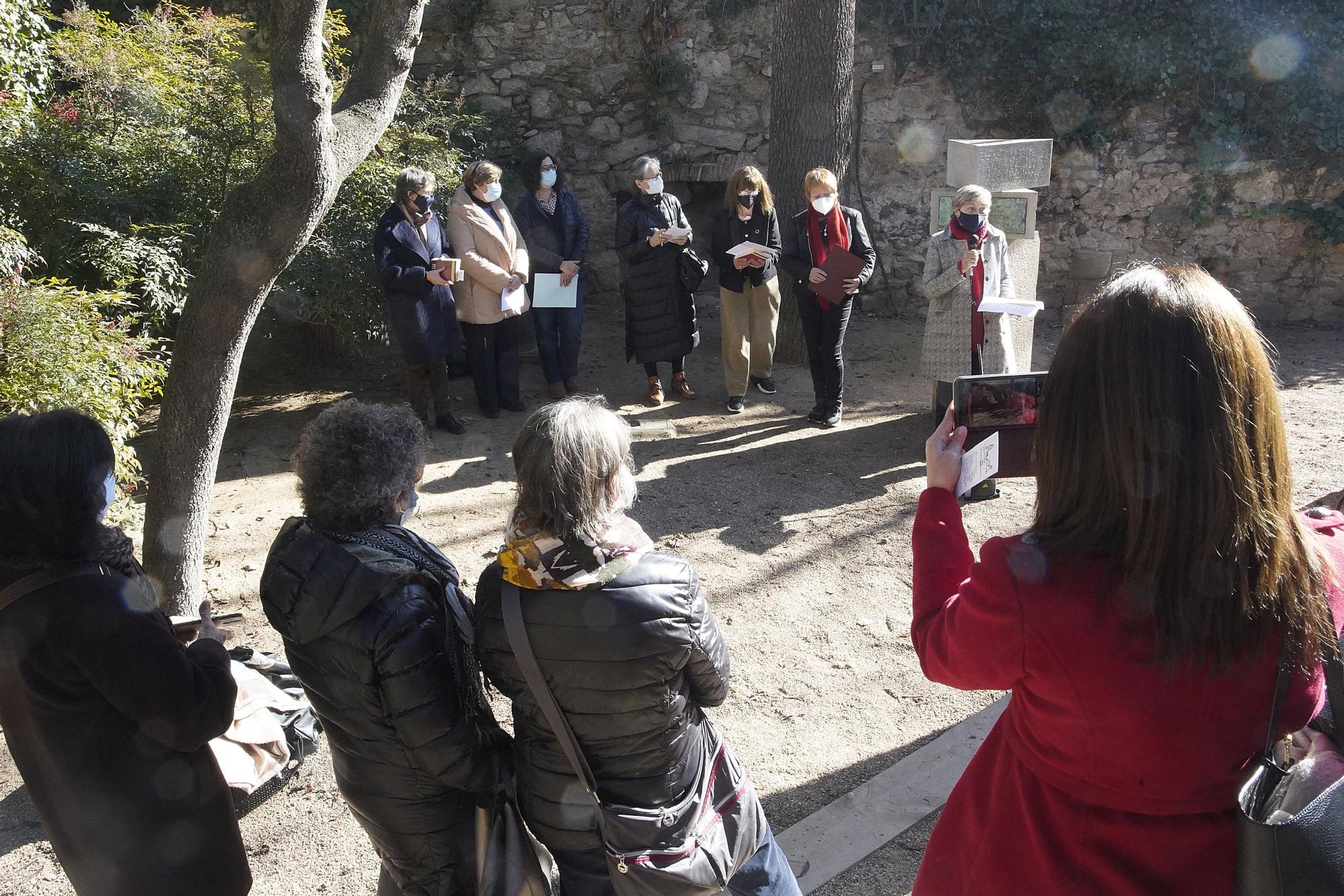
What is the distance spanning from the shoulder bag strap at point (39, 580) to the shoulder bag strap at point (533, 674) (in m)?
0.83

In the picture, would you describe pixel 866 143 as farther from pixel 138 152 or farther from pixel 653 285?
pixel 138 152

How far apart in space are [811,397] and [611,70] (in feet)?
14.5

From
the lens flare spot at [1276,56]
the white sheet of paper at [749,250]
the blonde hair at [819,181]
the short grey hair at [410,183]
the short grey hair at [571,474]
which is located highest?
the lens flare spot at [1276,56]

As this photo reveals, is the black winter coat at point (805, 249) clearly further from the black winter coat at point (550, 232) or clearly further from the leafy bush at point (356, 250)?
the leafy bush at point (356, 250)

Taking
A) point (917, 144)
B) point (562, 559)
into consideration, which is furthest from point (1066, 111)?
point (562, 559)

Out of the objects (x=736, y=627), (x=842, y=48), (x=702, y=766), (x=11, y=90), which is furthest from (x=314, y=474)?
(x=11, y=90)

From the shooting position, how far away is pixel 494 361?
23.4 ft

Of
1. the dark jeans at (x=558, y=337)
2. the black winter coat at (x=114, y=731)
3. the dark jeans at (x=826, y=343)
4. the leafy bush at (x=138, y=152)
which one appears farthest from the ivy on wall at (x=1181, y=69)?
the black winter coat at (x=114, y=731)

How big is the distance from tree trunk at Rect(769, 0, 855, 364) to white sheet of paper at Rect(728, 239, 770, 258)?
1.33m

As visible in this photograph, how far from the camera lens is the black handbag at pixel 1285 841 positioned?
52.5 inches

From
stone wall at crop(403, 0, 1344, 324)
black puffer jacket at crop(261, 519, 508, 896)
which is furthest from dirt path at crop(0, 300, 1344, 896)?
black puffer jacket at crop(261, 519, 508, 896)

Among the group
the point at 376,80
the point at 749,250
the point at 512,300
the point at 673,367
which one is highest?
the point at 376,80

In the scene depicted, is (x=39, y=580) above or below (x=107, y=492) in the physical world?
below

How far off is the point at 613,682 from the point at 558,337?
5629mm
